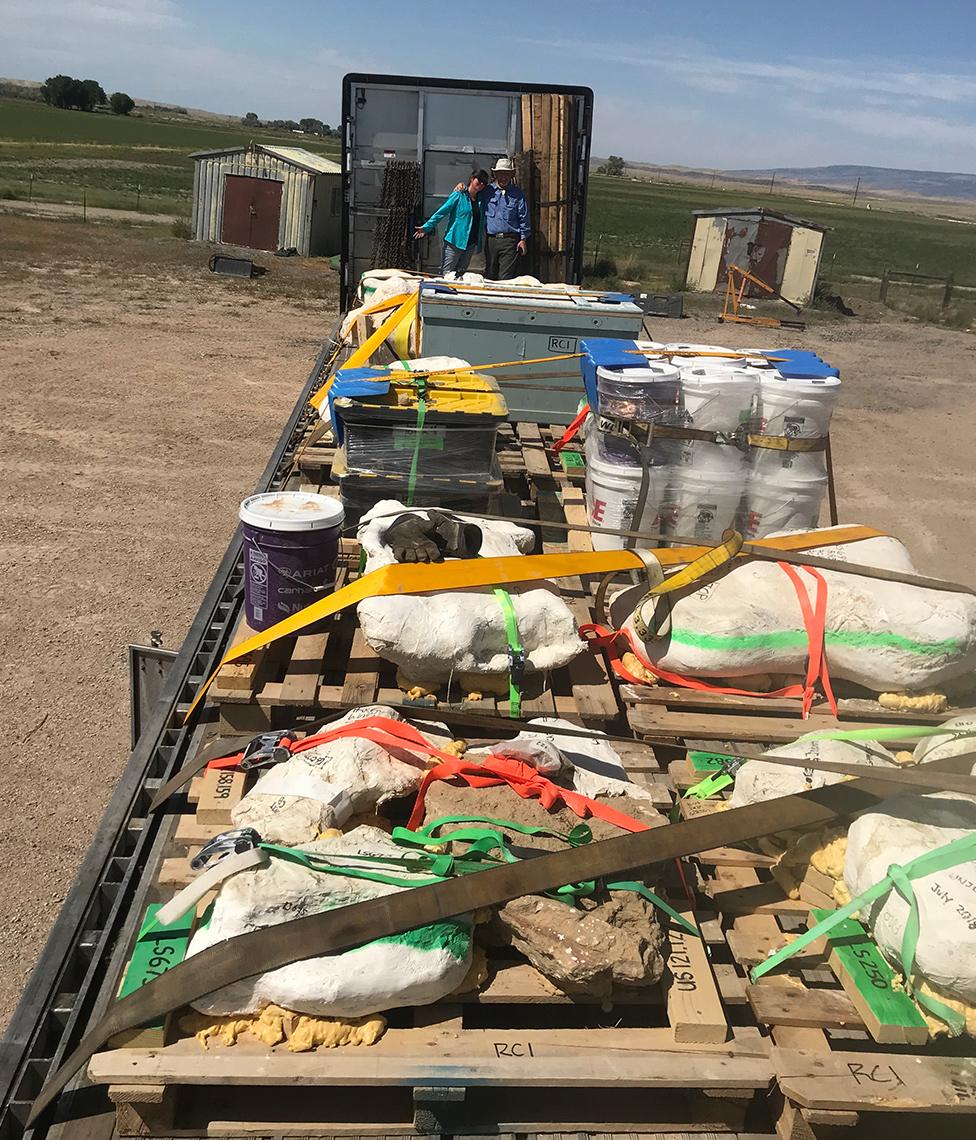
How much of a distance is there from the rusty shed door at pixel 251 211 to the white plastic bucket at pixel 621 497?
22929mm

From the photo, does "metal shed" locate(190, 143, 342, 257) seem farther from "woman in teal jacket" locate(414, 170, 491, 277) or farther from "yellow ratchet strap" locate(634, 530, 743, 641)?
"yellow ratchet strap" locate(634, 530, 743, 641)

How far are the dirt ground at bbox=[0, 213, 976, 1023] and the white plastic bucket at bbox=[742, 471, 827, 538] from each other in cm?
345

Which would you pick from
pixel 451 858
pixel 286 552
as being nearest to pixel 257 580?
pixel 286 552

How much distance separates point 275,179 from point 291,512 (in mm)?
23940

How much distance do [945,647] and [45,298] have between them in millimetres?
16848

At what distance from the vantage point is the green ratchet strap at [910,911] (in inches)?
83.7

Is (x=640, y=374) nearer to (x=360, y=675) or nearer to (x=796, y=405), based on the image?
(x=796, y=405)

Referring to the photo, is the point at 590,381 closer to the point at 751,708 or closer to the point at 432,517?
the point at 432,517

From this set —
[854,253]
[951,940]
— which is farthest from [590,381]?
[854,253]

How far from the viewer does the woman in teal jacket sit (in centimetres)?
950

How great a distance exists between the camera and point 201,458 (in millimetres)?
9672

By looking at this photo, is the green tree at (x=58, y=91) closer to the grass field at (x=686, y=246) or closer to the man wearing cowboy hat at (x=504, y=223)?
the grass field at (x=686, y=246)

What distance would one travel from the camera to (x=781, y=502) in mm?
4672

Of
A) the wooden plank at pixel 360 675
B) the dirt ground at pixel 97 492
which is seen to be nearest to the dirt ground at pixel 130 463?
the dirt ground at pixel 97 492
